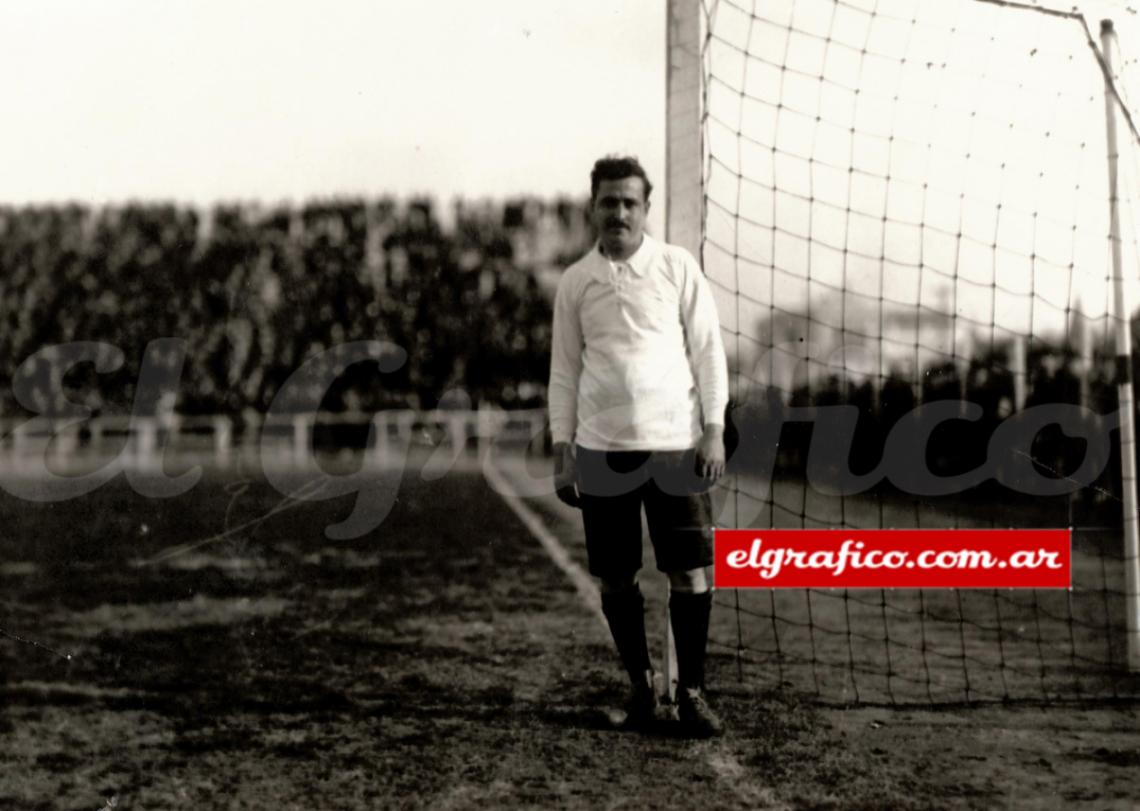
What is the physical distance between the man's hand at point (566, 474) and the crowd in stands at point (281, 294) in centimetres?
1433

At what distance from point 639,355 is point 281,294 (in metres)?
17.0

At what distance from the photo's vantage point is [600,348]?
10.3ft

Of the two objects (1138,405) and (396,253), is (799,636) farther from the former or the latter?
(396,253)

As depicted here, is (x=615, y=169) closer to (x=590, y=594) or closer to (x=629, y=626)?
(x=629, y=626)

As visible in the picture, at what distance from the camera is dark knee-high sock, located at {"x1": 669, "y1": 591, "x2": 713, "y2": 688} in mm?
3160

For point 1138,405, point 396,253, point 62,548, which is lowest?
point 62,548

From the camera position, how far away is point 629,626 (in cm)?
320

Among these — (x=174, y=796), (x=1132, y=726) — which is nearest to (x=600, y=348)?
(x=174, y=796)

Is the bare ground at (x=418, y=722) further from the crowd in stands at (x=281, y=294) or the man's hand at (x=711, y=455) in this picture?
the crowd in stands at (x=281, y=294)

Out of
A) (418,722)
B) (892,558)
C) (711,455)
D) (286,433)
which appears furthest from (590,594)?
(286,433)

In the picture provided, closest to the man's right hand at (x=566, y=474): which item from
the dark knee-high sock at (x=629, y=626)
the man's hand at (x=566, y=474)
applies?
the man's hand at (x=566, y=474)

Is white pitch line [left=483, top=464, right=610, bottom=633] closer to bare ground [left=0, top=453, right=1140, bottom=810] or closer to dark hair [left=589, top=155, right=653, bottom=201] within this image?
bare ground [left=0, top=453, right=1140, bottom=810]

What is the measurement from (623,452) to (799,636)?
6.38 ft

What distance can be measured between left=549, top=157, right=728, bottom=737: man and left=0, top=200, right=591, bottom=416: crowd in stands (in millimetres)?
14285
